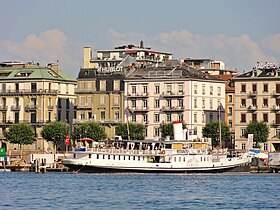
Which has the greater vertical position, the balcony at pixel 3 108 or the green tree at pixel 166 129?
the balcony at pixel 3 108

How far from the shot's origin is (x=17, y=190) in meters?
110

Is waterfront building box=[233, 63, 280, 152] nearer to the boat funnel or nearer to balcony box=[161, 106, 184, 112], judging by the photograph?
balcony box=[161, 106, 184, 112]

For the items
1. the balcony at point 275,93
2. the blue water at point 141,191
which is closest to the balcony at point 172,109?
the balcony at point 275,93

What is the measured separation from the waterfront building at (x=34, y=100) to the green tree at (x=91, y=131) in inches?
330

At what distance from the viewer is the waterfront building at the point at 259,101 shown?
179 meters

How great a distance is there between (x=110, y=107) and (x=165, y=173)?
151 feet

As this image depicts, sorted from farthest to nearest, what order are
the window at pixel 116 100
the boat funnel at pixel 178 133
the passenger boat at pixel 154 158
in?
1. the window at pixel 116 100
2. the boat funnel at pixel 178 133
3. the passenger boat at pixel 154 158

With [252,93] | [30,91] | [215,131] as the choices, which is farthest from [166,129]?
[30,91]

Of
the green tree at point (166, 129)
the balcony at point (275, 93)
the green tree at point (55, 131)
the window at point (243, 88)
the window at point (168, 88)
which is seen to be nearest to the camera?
the green tree at point (166, 129)

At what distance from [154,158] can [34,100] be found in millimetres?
51833

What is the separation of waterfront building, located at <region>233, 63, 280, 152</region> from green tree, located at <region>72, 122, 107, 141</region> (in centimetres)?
1921

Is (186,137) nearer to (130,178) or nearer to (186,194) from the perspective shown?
(130,178)

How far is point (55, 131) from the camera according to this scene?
182 meters

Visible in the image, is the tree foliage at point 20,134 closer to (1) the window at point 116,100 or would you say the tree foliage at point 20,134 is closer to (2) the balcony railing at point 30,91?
(2) the balcony railing at point 30,91
